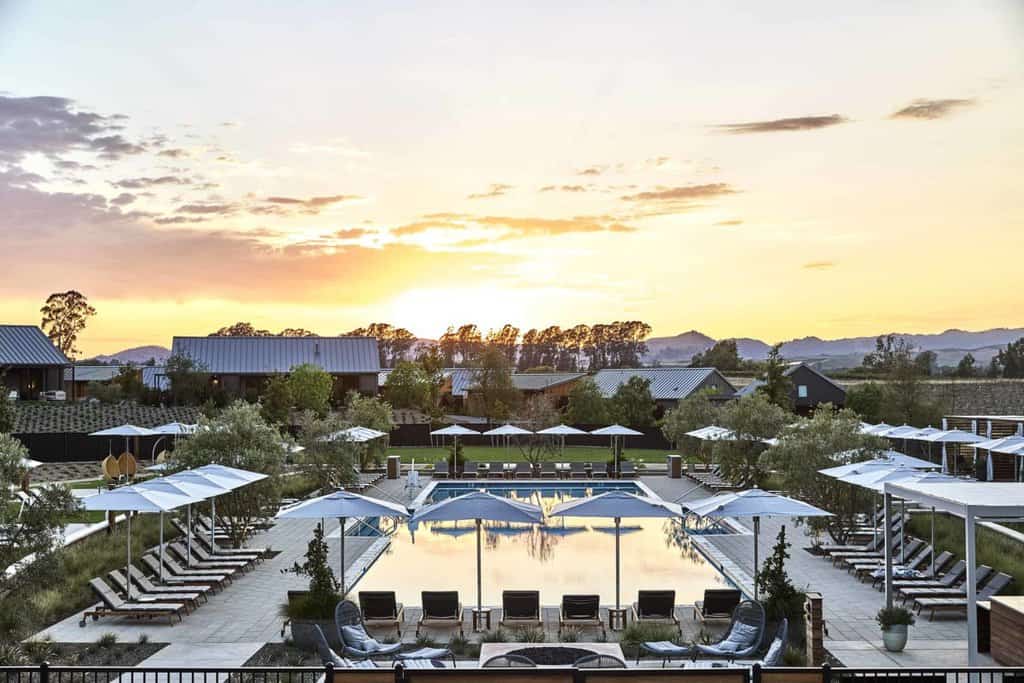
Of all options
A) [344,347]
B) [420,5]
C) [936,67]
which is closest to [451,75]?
[420,5]

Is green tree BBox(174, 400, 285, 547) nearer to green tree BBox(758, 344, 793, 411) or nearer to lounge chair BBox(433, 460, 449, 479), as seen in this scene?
lounge chair BBox(433, 460, 449, 479)

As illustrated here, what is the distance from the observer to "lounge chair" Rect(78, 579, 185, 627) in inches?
576

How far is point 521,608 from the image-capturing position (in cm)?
1440

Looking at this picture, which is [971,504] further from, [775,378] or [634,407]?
[775,378]

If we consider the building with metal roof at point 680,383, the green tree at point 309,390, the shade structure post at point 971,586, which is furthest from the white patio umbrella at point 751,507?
the building with metal roof at point 680,383

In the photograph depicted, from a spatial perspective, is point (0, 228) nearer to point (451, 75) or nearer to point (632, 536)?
point (451, 75)

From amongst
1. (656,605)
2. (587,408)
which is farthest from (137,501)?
(587,408)

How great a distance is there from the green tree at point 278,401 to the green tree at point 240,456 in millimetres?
28853

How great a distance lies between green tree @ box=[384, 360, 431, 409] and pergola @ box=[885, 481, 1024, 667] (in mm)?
52559

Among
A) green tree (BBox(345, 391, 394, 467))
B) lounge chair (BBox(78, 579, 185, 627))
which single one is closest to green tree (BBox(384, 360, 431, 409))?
green tree (BBox(345, 391, 394, 467))

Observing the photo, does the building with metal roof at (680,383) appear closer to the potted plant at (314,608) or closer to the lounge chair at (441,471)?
the lounge chair at (441,471)

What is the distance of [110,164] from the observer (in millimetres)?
33531

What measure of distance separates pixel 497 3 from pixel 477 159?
905 cm

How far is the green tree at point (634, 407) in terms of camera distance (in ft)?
171
